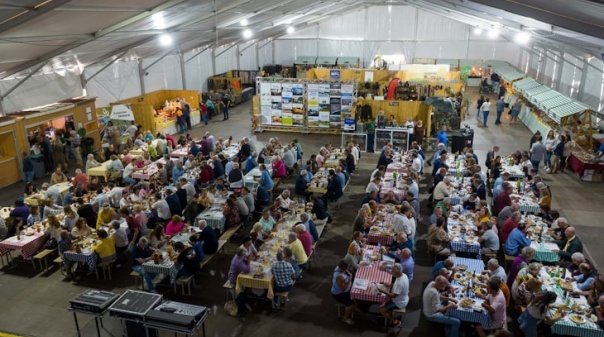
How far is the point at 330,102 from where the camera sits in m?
20.8

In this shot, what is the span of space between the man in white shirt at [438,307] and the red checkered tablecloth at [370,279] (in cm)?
76

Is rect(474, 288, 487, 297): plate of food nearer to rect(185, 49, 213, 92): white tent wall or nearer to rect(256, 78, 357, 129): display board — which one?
rect(256, 78, 357, 129): display board

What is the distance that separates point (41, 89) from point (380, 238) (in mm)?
14499

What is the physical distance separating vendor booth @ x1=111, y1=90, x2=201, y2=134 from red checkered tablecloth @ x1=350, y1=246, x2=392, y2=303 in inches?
541

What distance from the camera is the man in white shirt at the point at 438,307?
721 cm

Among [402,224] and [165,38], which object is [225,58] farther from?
[402,224]

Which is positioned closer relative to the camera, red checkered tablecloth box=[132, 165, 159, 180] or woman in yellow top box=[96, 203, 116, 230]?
woman in yellow top box=[96, 203, 116, 230]

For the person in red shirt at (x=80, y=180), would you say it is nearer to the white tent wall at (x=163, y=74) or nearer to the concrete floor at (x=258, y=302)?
the concrete floor at (x=258, y=302)

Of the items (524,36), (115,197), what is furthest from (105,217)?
(524,36)

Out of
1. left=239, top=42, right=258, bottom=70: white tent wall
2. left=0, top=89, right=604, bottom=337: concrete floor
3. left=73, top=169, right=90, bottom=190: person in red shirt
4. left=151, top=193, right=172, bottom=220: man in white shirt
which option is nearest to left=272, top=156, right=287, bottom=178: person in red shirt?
Result: left=0, top=89, right=604, bottom=337: concrete floor

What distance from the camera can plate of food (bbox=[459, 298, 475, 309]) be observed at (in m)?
7.25

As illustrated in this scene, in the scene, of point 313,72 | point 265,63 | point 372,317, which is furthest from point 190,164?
point 265,63

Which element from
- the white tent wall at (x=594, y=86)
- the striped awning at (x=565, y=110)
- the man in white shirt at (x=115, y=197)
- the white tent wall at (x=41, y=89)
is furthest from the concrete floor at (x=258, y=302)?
the white tent wall at (x=41, y=89)

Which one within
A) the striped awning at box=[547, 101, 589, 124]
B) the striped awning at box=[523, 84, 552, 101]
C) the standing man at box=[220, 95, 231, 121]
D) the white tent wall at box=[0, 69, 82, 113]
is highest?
the white tent wall at box=[0, 69, 82, 113]
